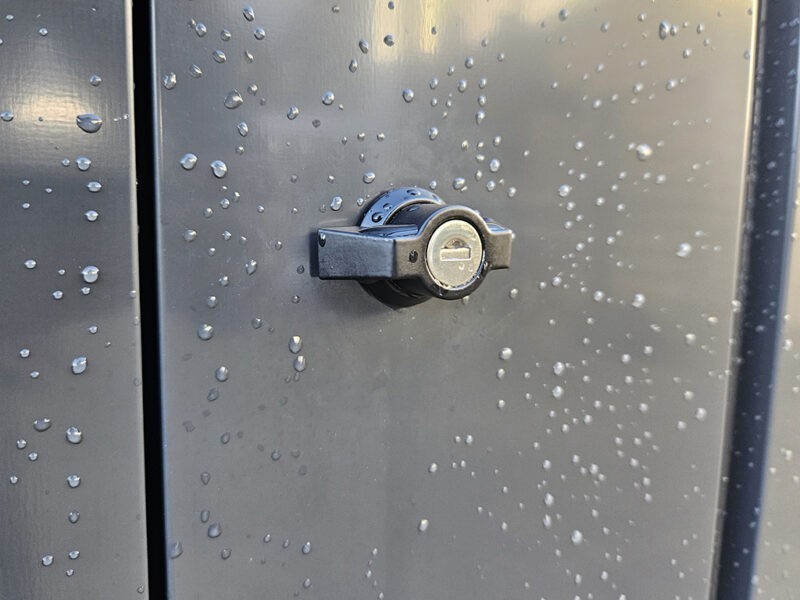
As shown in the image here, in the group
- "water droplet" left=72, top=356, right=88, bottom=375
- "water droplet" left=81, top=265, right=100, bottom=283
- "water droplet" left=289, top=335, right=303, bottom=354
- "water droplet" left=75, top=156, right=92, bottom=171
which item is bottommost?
"water droplet" left=72, top=356, right=88, bottom=375

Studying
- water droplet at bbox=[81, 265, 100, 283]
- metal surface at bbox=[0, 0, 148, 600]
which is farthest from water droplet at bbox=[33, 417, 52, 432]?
water droplet at bbox=[81, 265, 100, 283]

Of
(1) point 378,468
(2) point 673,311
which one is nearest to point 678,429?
(2) point 673,311

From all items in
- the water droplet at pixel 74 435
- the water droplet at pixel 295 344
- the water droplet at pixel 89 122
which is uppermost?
the water droplet at pixel 89 122

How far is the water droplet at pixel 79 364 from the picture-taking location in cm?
45

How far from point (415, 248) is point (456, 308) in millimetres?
128

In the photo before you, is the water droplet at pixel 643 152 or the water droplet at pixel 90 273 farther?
the water droplet at pixel 643 152

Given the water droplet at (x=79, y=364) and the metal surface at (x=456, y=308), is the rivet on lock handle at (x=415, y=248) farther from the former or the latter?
the water droplet at (x=79, y=364)

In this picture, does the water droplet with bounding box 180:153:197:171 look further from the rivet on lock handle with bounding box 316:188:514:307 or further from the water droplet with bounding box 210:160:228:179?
the rivet on lock handle with bounding box 316:188:514:307

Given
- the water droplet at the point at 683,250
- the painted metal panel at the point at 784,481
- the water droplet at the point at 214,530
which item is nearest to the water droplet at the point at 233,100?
the water droplet at the point at 214,530

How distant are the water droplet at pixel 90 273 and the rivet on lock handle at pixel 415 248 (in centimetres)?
18

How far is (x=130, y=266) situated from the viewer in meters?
0.46

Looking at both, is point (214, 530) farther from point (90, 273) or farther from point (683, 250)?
point (683, 250)

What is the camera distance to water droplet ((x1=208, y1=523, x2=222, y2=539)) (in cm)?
51

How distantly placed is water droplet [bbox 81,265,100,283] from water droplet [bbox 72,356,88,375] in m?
0.06
